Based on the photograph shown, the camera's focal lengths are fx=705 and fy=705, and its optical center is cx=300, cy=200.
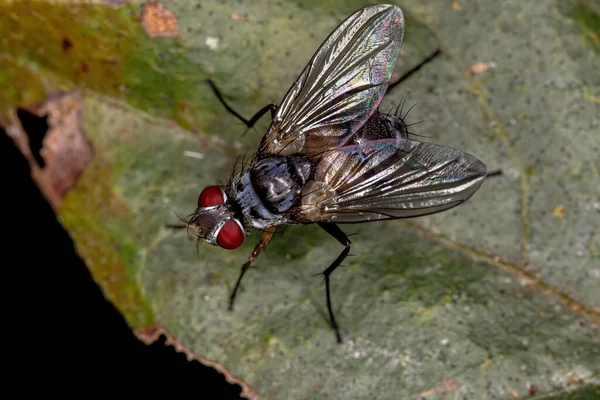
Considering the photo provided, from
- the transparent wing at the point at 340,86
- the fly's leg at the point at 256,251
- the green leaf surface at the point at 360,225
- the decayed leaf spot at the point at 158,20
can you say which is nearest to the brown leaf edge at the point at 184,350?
the green leaf surface at the point at 360,225

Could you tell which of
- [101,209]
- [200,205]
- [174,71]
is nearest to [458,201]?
[200,205]

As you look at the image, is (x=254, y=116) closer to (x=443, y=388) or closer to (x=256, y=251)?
(x=256, y=251)

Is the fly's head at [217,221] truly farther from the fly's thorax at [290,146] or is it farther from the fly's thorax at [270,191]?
the fly's thorax at [290,146]

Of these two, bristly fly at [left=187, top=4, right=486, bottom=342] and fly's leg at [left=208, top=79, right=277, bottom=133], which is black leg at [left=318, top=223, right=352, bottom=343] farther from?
fly's leg at [left=208, top=79, right=277, bottom=133]

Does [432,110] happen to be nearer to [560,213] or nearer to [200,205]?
[560,213]

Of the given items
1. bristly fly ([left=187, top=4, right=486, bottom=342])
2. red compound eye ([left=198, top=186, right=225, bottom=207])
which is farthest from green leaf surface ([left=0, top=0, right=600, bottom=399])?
red compound eye ([left=198, top=186, right=225, bottom=207])

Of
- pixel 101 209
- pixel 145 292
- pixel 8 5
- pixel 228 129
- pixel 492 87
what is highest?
pixel 8 5
